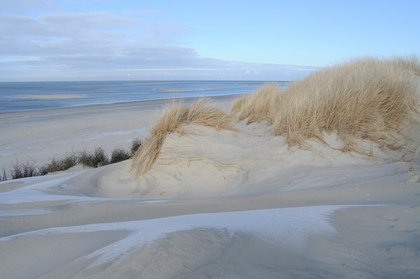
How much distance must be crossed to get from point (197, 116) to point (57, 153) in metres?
5.99

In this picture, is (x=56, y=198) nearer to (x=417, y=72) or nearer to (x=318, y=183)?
(x=318, y=183)

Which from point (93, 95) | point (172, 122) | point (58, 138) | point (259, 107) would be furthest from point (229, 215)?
point (93, 95)

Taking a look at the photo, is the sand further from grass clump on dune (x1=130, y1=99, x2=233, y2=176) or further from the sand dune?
grass clump on dune (x1=130, y1=99, x2=233, y2=176)

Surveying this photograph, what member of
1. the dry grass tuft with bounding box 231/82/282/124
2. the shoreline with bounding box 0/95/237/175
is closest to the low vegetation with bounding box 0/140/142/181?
the shoreline with bounding box 0/95/237/175

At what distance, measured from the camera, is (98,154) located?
903cm

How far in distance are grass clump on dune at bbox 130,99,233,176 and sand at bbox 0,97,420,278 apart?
158mm

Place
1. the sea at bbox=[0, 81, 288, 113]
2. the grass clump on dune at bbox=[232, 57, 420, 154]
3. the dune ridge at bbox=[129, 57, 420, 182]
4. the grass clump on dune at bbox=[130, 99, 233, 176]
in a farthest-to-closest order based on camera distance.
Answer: the sea at bbox=[0, 81, 288, 113], the grass clump on dune at bbox=[130, 99, 233, 176], the grass clump on dune at bbox=[232, 57, 420, 154], the dune ridge at bbox=[129, 57, 420, 182]

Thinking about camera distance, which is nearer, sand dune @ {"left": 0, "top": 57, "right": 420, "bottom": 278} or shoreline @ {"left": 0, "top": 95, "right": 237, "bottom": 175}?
sand dune @ {"left": 0, "top": 57, "right": 420, "bottom": 278}

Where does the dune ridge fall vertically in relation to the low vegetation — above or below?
above

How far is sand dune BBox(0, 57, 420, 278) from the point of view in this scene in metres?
1.99

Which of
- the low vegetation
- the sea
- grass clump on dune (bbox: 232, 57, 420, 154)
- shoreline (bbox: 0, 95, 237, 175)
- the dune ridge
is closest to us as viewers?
the dune ridge

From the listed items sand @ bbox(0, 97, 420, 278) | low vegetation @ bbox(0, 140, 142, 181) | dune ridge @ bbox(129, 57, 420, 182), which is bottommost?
low vegetation @ bbox(0, 140, 142, 181)

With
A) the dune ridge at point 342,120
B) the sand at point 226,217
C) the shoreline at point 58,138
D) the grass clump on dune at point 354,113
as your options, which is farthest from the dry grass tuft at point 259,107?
the sand at point 226,217

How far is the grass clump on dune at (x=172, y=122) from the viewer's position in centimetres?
634
